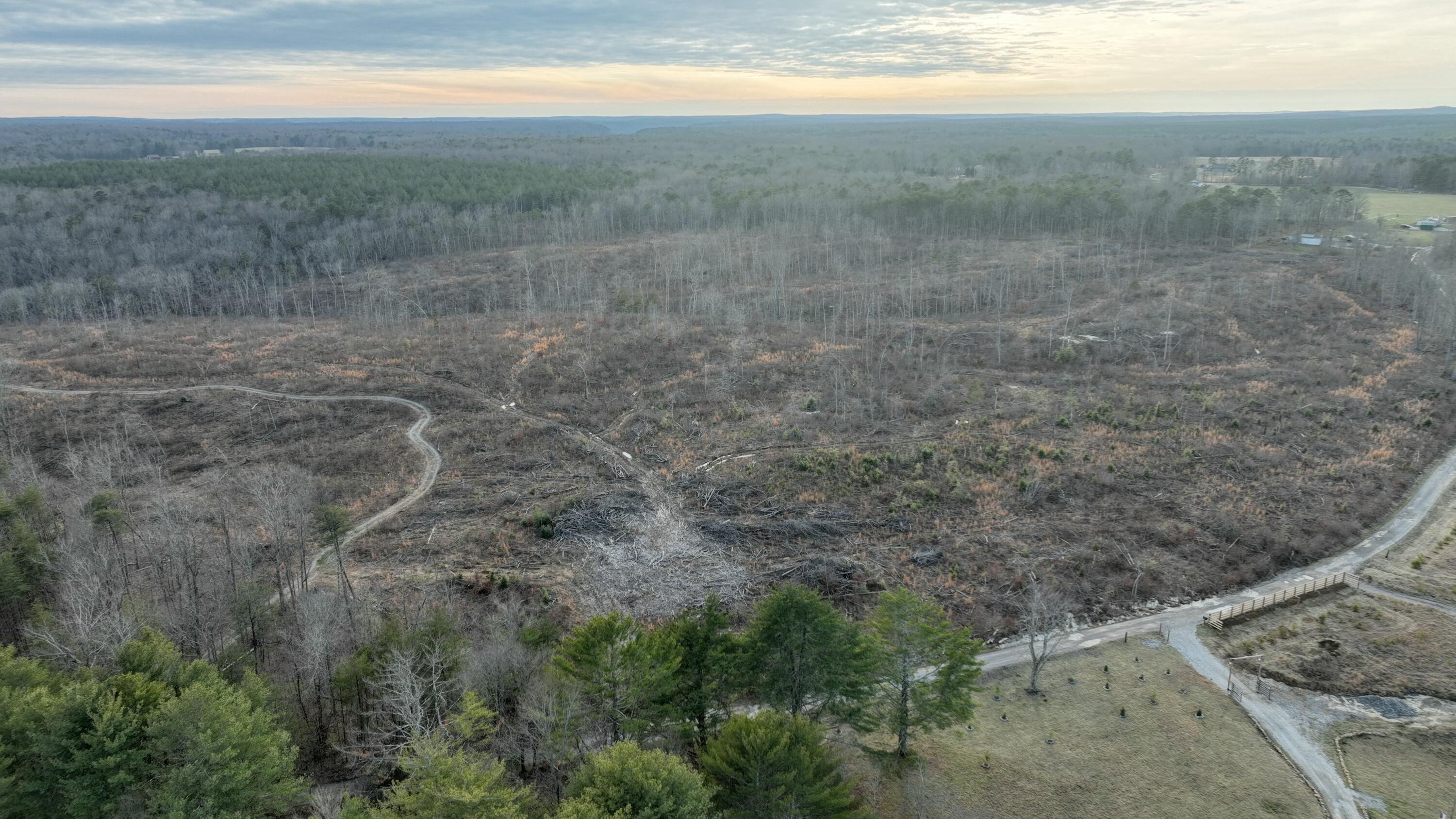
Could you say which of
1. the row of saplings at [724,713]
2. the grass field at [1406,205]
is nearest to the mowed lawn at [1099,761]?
the row of saplings at [724,713]

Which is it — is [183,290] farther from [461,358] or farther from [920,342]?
[920,342]

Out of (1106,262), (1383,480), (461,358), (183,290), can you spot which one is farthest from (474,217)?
(1383,480)

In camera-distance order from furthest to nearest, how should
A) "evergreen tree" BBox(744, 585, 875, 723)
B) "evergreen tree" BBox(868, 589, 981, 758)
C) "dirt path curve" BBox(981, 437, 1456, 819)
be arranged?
1. "dirt path curve" BBox(981, 437, 1456, 819)
2. "evergreen tree" BBox(868, 589, 981, 758)
3. "evergreen tree" BBox(744, 585, 875, 723)

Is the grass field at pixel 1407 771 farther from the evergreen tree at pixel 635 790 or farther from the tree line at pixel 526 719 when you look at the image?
the evergreen tree at pixel 635 790

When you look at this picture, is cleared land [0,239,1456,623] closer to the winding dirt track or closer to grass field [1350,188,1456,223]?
the winding dirt track

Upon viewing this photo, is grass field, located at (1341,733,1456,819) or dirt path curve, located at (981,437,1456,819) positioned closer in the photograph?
grass field, located at (1341,733,1456,819)

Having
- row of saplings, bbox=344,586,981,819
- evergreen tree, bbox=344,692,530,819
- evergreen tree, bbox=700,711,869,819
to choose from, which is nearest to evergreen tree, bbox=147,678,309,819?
evergreen tree, bbox=344,692,530,819

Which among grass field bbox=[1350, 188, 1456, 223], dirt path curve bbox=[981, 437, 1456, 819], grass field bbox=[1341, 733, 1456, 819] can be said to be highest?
grass field bbox=[1350, 188, 1456, 223]
